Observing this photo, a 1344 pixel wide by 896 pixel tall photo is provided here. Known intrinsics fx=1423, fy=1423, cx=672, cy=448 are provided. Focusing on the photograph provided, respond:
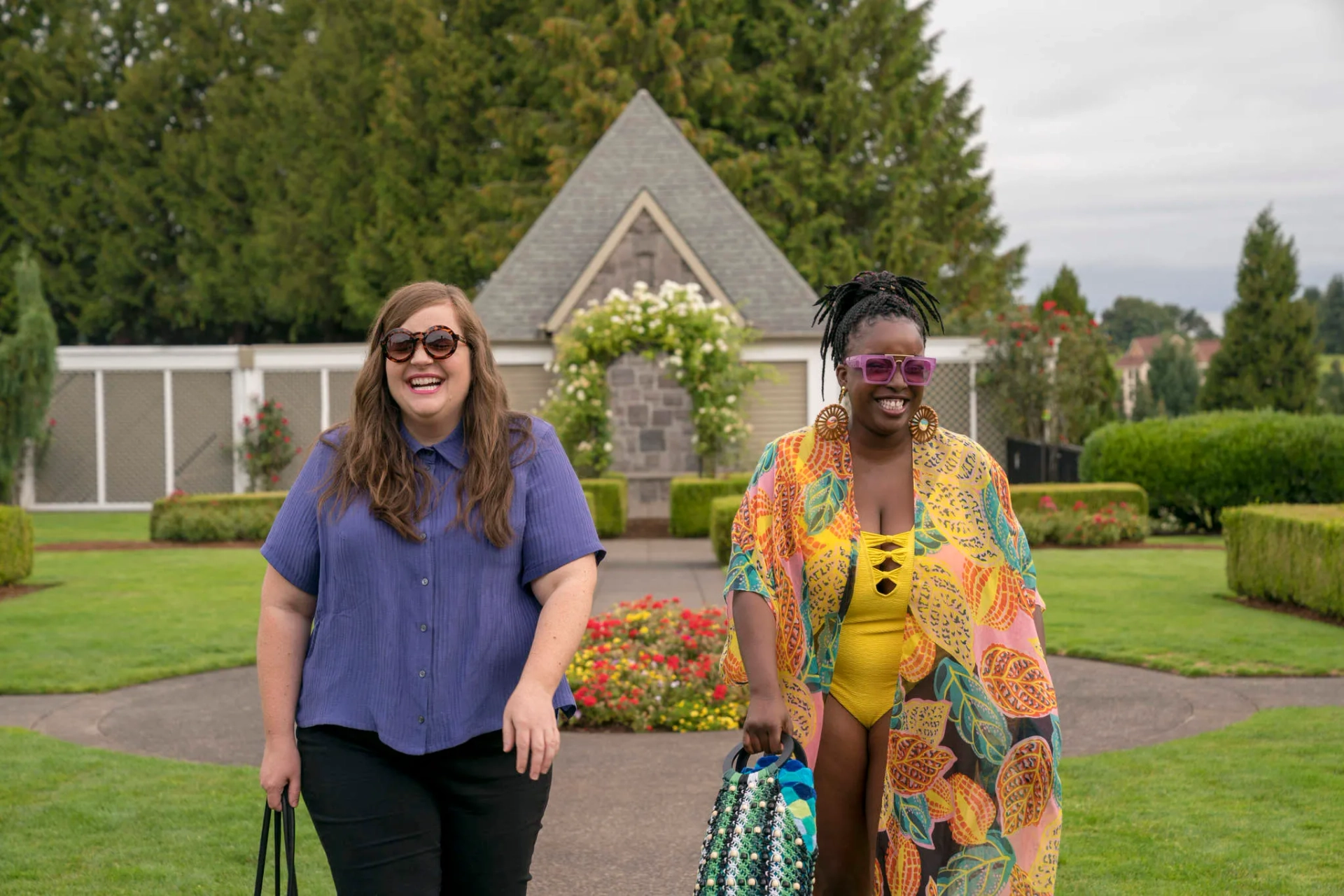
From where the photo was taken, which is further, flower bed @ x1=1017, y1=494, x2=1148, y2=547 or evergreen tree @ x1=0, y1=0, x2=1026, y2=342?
evergreen tree @ x1=0, y1=0, x2=1026, y2=342

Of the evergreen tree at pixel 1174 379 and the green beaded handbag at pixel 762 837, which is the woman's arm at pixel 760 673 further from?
the evergreen tree at pixel 1174 379

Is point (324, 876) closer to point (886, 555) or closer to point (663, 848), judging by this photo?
point (663, 848)

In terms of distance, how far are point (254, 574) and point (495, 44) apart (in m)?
26.2

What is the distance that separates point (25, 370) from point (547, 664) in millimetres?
19823

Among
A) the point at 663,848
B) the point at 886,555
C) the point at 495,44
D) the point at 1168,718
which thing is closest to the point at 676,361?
the point at 1168,718

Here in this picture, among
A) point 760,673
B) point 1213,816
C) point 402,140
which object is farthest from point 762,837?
point 402,140

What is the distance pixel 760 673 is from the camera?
3051 millimetres

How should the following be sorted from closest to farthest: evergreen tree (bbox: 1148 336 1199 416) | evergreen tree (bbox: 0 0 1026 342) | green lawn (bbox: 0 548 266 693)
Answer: green lawn (bbox: 0 548 266 693)
evergreen tree (bbox: 0 0 1026 342)
evergreen tree (bbox: 1148 336 1199 416)

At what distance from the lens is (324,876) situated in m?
5.04

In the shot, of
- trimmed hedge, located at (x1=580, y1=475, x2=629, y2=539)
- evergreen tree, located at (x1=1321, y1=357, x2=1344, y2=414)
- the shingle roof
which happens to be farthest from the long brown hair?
evergreen tree, located at (x1=1321, y1=357, x2=1344, y2=414)

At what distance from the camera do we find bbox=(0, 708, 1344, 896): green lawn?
4.86 metres

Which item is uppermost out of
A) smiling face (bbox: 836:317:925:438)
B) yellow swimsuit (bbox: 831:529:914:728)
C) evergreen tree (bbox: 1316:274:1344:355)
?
evergreen tree (bbox: 1316:274:1344:355)

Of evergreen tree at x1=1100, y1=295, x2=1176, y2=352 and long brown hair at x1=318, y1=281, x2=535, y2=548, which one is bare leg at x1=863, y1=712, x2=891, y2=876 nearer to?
long brown hair at x1=318, y1=281, x2=535, y2=548

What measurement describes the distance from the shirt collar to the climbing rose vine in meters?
15.9
